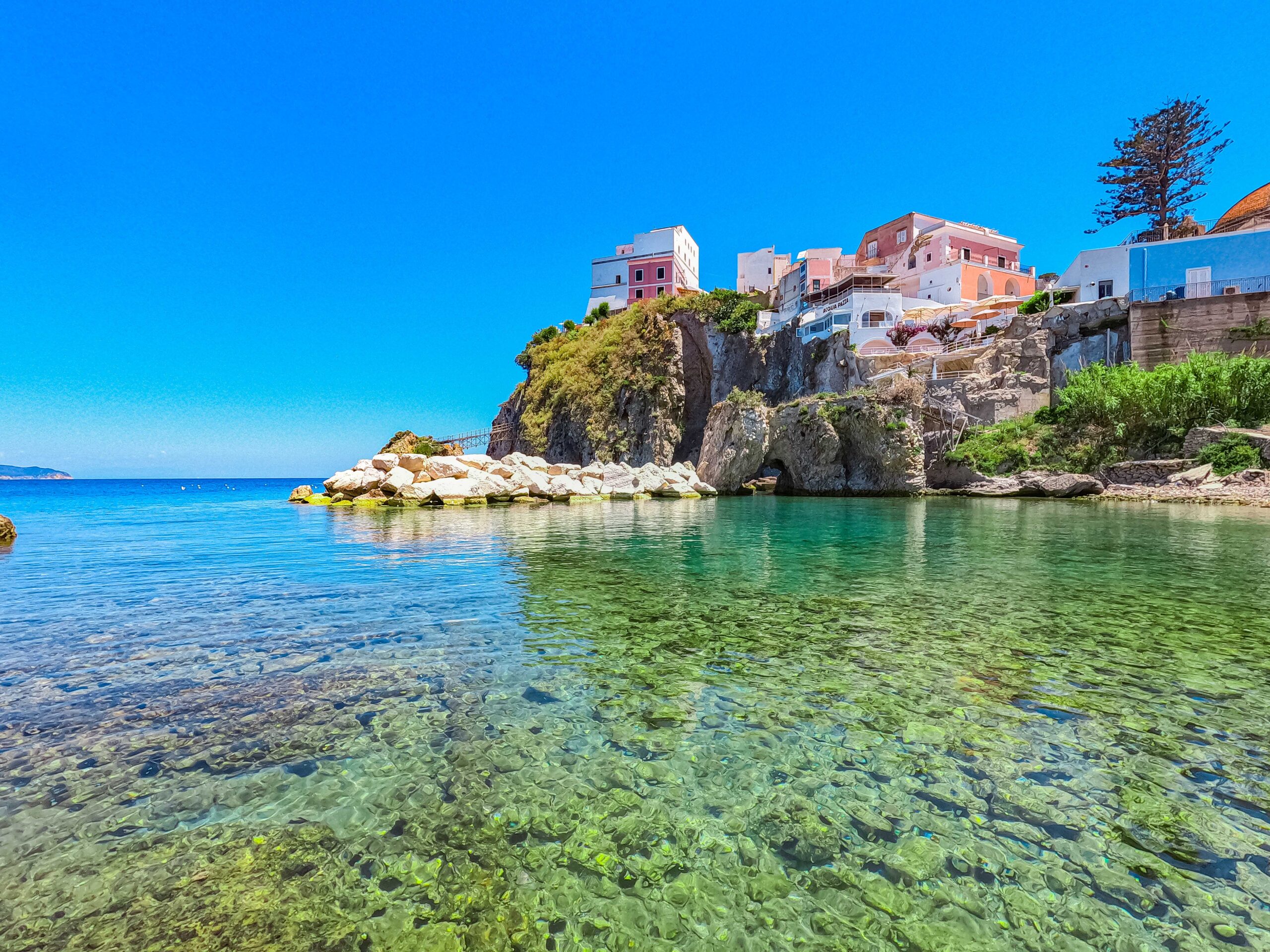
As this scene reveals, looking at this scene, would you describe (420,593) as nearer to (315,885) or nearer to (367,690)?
(367,690)

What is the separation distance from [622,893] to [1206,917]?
209cm

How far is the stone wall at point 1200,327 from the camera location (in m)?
28.0

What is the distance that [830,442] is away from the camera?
104 feet

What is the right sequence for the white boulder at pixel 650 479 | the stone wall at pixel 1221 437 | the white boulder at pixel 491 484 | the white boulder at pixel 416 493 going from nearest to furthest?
the stone wall at pixel 1221 437 → the white boulder at pixel 416 493 → the white boulder at pixel 491 484 → the white boulder at pixel 650 479

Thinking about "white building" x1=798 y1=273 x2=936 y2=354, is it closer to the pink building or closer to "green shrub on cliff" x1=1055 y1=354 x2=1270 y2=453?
"green shrub on cliff" x1=1055 y1=354 x2=1270 y2=453

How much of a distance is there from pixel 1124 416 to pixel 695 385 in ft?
86.4

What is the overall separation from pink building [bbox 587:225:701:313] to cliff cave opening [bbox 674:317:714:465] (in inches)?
624

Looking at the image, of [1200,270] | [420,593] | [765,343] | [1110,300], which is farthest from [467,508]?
[1200,270]

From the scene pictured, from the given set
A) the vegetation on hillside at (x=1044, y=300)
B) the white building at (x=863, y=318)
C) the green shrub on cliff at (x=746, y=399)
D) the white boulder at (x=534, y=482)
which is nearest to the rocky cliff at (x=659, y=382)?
the white building at (x=863, y=318)

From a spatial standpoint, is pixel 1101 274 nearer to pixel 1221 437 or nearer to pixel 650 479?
pixel 1221 437

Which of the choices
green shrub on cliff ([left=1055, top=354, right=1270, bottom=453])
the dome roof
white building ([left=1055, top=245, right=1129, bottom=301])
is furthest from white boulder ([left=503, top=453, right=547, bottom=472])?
the dome roof

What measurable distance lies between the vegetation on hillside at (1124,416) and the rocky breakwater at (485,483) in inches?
603

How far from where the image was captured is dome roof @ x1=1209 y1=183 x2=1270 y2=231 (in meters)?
35.0

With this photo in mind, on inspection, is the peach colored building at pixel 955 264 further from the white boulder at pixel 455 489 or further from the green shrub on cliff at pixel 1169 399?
the white boulder at pixel 455 489
